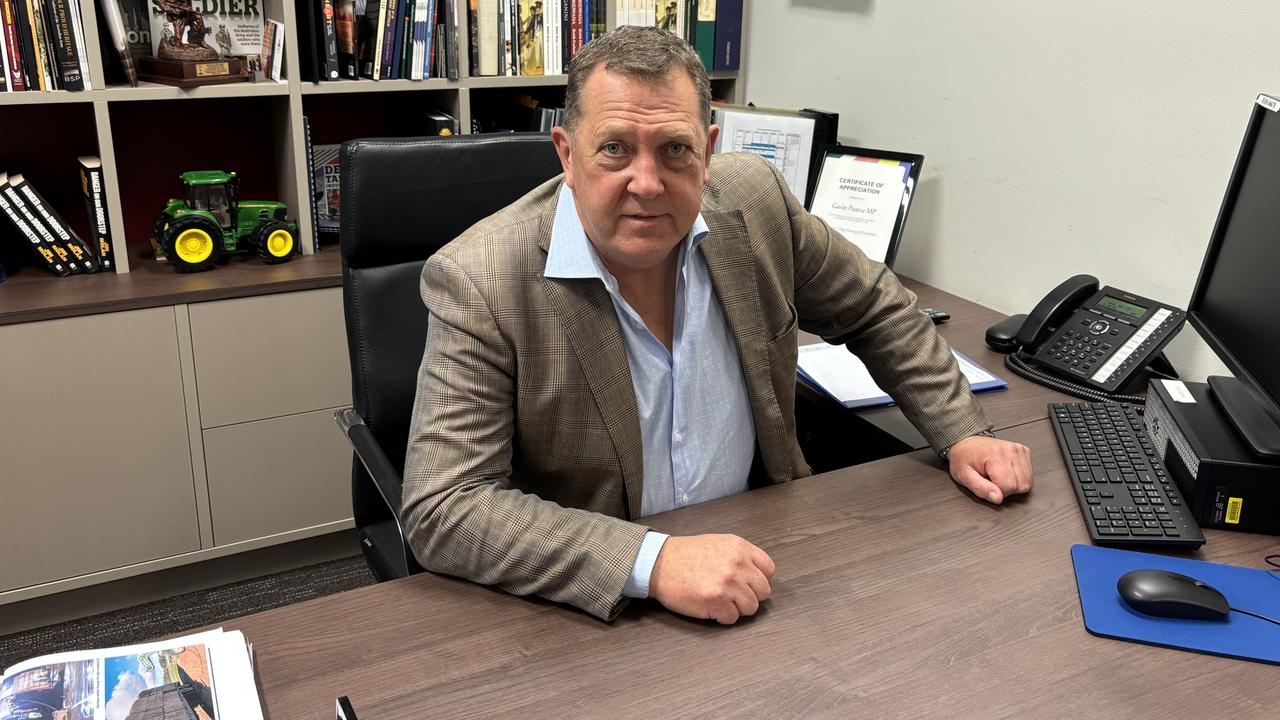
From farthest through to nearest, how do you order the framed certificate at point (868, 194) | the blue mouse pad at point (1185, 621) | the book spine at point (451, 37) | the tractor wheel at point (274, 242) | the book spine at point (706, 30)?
the book spine at point (706, 30)
the book spine at point (451, 37)
the tractor wheel at point (274, 242)
the framed certificate at point (868, 194)
the blue mouse pad at point (1185, 621)

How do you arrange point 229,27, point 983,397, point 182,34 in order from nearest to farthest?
point 983,397
point 182,34
point 229,27

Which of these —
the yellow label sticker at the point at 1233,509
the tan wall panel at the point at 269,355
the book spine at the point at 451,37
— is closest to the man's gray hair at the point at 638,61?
the yellow label sticker at the point at 1233,509

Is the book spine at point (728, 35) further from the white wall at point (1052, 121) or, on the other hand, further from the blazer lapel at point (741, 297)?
the blazer lapel at point (741, 297)

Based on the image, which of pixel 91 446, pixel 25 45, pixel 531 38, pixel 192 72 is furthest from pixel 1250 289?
pixel 25 45

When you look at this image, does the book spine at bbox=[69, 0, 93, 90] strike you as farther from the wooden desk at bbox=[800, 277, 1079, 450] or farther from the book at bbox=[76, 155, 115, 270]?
the wooden desk at bbox=[800, 277, 1079, 450]

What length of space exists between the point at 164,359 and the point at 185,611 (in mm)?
676

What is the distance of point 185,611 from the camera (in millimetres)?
2580

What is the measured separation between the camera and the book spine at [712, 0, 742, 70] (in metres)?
2.96

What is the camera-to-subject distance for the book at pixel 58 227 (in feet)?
7.80

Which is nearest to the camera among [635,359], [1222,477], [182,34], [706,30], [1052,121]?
[1222,477]

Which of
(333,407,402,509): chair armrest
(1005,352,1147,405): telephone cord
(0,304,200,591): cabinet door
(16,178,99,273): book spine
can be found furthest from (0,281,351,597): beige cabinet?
(1005,352,1147,405): telephone cord

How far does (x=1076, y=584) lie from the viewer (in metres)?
1.22

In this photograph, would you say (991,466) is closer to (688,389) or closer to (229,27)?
(688,389)

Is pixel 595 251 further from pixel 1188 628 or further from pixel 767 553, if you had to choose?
→ pixel 1188 628
